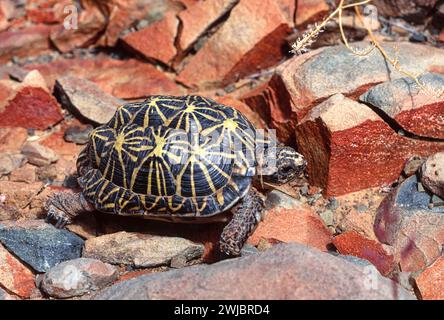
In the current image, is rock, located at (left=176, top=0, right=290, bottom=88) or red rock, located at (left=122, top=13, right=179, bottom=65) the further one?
red rock, located at (left=122, top=13, right=179, bottom=65)

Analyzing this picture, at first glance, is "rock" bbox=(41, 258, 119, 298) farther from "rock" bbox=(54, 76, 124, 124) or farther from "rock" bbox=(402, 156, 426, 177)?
"rock" bbox=(402, 156, 426, 177)

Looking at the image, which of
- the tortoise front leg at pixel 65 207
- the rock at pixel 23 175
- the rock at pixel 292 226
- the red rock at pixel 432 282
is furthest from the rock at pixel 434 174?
the rock at pixel 23 175

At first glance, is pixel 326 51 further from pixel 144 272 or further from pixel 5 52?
pixel 5 52

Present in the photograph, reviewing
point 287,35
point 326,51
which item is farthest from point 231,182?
point 287,35

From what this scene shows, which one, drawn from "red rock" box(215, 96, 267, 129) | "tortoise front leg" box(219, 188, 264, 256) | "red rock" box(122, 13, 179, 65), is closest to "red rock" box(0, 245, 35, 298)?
"tortoise front leg" box(219, 188, 264, 256)

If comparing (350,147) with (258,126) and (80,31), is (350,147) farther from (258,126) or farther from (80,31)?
(80,31)

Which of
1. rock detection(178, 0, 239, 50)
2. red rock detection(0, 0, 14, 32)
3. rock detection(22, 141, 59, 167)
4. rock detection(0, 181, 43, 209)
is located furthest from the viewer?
red rock detection(0, 0, 14, 32)
